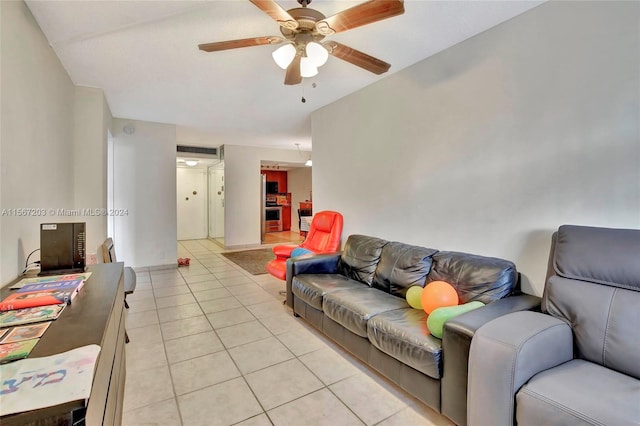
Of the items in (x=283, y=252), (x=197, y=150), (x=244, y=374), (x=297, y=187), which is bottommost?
(x=244, y=374)

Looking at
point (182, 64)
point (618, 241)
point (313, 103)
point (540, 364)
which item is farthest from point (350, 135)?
point (540, 364)

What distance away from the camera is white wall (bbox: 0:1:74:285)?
1619 millimetres

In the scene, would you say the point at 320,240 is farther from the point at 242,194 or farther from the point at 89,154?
the point at 242,194

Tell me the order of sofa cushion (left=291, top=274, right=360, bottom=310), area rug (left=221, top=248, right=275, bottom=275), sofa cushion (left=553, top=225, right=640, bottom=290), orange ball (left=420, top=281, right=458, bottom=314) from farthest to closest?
area rug (left=221, top=248, right=275, bottom=275)
sofa cushion (left=291, top=274, right=360, bottom=310)
orange ball (left=420, top=281, right=458, bottom=314)
sofa cushion (left=553, top=225, right=640, bottom=290)

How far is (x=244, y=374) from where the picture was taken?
6.90 feet

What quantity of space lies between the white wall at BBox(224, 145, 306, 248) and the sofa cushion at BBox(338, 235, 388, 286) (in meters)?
4.23

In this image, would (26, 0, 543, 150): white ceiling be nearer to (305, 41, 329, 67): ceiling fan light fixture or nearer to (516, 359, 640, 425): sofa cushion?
(305, 41, 329, 67): ceiling fan light fixture

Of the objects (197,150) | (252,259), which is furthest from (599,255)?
(197,150)

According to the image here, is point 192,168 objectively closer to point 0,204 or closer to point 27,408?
point 0,204

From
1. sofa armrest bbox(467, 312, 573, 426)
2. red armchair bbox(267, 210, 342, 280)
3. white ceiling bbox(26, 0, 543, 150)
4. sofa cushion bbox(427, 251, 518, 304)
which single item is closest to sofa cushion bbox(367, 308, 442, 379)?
sofa armrest bbox(467, 312, 573, 426)

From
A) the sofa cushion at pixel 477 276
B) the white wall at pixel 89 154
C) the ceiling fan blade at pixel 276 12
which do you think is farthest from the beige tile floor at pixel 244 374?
the ceiling fan blade at pixel 276 12

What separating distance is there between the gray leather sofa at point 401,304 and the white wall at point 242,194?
4.10m

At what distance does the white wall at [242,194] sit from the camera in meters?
6.76

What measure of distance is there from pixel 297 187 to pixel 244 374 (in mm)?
8323
